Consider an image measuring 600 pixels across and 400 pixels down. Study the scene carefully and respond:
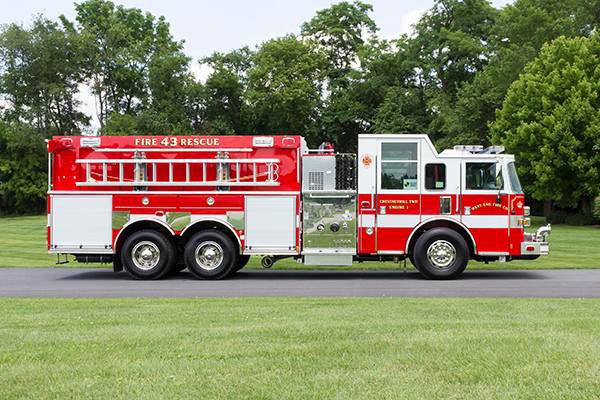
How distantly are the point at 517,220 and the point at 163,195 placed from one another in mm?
7688

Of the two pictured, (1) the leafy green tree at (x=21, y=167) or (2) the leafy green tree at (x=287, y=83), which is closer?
(2) the leafy green tree at (x=287, y=83)

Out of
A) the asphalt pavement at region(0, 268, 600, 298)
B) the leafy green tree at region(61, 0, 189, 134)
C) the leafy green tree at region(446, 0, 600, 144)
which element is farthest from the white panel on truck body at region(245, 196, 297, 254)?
the leafy green tree at region(61, 0, 189, 134)

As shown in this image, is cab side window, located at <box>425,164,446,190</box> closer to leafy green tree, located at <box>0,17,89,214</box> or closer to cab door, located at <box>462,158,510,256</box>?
cab door, located at <box>462,158,510,256</box>

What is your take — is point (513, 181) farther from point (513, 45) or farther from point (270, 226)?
point (513, 45)

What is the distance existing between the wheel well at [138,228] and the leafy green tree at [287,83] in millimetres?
36182

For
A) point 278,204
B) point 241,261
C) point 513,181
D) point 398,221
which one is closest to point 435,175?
point 398,221

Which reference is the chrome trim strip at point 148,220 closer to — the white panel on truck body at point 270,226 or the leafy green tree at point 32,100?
the white panel on truck body at point 270,226

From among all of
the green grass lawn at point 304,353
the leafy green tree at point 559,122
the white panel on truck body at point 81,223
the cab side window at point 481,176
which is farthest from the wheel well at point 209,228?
the leafy green tree at point 559,122

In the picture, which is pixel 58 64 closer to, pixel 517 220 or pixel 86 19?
pixel 86 19

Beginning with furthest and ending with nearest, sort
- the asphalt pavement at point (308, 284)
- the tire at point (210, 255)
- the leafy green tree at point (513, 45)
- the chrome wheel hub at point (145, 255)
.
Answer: the leafy green tree at point (513, 45), the chrome wheel hub at point (145, 255), the tire at point (210, 255), the asphalt pavement at point (308, 284)

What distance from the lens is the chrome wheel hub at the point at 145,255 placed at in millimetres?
13266

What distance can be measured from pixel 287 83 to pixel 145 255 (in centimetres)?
3822

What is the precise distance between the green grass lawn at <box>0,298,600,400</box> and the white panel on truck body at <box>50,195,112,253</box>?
4.94m

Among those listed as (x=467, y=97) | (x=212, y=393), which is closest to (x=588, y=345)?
(x=212, y=393)
